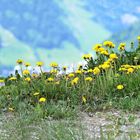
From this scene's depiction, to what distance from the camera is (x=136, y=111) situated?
7.07 metres

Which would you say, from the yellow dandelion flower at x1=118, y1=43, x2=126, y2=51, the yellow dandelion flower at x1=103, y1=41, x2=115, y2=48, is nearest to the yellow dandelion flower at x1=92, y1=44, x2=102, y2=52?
the yellow dandelion flower at x1=103, y1=41, x2=115, y2=48

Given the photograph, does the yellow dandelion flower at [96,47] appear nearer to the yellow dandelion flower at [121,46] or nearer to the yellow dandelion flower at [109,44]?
the yellow dandelion flower at [109,44]

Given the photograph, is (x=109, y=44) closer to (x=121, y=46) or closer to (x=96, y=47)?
(x=96, y=47)

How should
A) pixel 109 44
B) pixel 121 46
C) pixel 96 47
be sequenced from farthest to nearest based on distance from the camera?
pixel 121 46 → pixel 96 47 → pixel 109 44

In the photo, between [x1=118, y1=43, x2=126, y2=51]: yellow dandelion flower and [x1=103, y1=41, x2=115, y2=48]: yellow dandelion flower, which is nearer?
[x1=103, y1=41, x2=115, y2=48]: yellow dandelion flower

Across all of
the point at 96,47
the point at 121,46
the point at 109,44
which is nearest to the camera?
the point at 109,44

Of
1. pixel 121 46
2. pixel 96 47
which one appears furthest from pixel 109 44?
pixel 121 46

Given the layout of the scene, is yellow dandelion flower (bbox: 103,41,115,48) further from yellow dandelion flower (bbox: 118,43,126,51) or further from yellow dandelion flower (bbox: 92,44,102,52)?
yellow dandelion flower (bbox: 118,43,126,51)

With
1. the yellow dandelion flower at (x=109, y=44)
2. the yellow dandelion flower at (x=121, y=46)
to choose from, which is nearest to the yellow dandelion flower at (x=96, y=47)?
the yellow dandelion flower at (x=109, y=44)

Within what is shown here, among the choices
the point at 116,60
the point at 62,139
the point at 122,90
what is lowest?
the point at 62,139

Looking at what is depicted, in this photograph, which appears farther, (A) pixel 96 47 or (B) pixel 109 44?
(A) pixel 96 47

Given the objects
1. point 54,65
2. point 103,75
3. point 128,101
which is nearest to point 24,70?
point 54,65

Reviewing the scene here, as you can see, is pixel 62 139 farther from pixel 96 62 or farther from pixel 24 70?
pixel 96 62

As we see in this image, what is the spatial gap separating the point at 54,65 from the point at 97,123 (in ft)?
6.75
